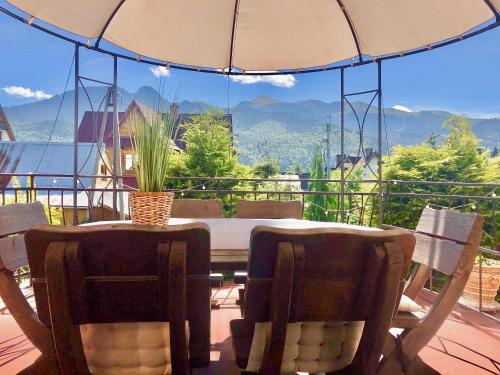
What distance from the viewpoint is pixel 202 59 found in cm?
372

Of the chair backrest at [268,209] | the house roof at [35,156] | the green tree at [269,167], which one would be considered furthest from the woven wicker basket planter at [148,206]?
the house roof at [35,156]

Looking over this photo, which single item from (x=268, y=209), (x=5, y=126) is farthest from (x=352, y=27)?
(x=5, y=126)

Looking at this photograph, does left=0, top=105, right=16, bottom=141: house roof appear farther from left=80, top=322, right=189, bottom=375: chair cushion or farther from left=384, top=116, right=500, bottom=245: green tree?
left=80, top=322, right=189, bottom=375: chair cushion

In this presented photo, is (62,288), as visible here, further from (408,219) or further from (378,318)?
(408,219)

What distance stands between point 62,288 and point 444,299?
1.34 meters

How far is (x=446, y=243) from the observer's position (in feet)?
5.00

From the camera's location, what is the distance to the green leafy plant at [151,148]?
5.21 ft

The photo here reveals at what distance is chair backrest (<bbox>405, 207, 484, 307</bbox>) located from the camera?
54.0 inches

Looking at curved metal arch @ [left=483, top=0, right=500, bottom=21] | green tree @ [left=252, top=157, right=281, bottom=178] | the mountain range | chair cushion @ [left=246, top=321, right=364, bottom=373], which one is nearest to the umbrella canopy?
curved metal arch @ [left=483, top=0, right=500, bottom=21]

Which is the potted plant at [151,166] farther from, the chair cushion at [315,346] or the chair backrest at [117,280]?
the chair cushion at [315,346]

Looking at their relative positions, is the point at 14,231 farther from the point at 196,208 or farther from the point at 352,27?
the point at 352,27

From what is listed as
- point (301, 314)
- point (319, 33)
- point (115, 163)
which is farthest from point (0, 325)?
point (319, 33)

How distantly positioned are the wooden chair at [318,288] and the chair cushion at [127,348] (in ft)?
0.82

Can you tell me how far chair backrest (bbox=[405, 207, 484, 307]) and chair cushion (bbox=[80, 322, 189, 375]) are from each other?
1088 millimetres
